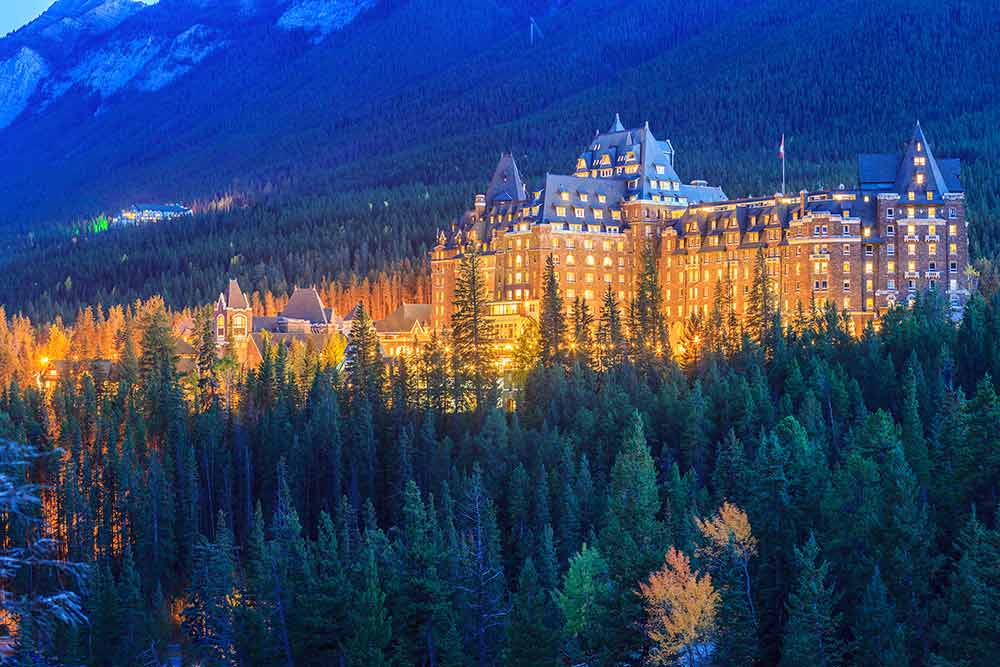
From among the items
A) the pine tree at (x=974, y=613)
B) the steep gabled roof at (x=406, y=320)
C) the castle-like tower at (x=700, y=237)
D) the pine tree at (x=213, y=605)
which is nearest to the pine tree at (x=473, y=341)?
the castle-like tower at (x=700, y=237)

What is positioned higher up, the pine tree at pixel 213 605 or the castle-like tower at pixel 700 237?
the castle-like tower at pixel 700 237

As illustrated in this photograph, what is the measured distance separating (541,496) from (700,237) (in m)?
58.4

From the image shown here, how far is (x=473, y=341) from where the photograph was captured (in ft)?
443

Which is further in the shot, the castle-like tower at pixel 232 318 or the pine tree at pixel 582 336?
the castle-like tower at pixel 232 318

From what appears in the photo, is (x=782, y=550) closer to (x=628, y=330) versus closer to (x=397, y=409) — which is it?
(x=397, y=409)

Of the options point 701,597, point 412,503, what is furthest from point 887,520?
point 412,503

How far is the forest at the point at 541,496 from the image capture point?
66250 millimetres

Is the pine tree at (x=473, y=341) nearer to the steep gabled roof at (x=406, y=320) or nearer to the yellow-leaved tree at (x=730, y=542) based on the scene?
the steep gabled roof at (x=406, y=320)

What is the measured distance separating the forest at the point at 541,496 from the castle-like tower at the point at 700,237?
548cm

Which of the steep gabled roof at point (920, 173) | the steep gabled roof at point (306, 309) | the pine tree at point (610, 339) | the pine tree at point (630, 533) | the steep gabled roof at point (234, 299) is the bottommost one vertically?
the pine tree at point (630, 533)

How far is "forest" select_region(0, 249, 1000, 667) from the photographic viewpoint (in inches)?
2608

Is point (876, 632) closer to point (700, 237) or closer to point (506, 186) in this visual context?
point (700, 237)

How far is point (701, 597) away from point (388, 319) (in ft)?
350

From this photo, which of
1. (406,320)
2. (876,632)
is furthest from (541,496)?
(406,320)
